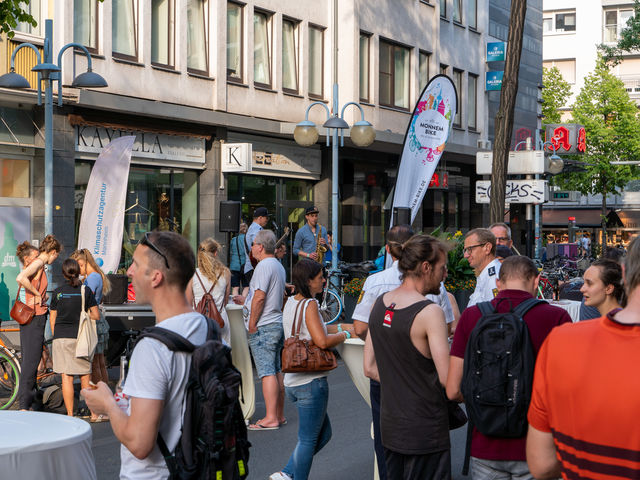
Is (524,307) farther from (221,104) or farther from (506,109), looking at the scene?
(221,104)

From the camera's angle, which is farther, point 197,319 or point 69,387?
point 69,387

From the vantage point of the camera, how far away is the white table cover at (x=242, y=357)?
929cm

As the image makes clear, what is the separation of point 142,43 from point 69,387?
12.3 meters

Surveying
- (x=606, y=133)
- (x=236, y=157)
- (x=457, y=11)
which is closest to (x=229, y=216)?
(x=236, y=157)

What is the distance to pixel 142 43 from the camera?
2047 cm

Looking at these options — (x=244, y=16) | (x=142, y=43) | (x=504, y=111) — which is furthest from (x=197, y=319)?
(x=244, y=16)

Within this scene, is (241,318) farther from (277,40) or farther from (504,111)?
(277,40)

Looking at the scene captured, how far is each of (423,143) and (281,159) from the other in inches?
385

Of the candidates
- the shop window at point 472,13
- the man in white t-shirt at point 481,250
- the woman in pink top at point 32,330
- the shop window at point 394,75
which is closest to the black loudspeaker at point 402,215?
the woman in pink top at point 32,330

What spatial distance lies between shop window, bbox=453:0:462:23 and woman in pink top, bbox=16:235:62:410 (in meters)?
25.2

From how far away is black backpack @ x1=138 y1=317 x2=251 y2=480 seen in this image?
3141 mm

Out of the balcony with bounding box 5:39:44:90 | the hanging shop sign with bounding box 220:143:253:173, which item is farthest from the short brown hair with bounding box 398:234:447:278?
the hanging shop sign with bounding box 220:143:253:173

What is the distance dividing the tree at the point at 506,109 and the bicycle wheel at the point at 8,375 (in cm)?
817

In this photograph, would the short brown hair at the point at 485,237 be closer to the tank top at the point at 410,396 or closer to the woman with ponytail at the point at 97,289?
the tank top at the point at 410,396
